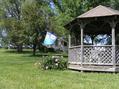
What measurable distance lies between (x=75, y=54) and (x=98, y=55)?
74.1 inches

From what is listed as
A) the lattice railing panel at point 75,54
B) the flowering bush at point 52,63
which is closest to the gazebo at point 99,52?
the lattice railing panel at point 75,54

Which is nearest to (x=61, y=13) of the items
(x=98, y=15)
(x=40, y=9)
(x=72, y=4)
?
(x=72, y=4)

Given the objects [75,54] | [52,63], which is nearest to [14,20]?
[52,63]

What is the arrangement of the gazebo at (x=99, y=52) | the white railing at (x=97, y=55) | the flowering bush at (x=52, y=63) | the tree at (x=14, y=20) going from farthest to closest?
the tree at (x=14, y=20), the flowering bush at (x=52, y=63), the white railing at (x=97, y=55), the gazebo at (x=99, y=52)

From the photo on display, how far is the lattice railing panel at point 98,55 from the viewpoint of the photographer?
60.4ft

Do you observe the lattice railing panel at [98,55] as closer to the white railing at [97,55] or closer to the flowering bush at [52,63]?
the white railing at [97,55]

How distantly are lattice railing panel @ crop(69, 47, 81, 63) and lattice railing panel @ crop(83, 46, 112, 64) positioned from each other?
2.23ft

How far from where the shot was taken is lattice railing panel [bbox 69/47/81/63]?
19781mm

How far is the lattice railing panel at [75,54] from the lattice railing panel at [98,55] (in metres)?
0.68

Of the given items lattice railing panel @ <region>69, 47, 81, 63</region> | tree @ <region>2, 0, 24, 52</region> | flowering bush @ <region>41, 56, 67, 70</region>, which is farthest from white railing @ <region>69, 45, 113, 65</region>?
tree @ <region>2, 0, 24, 52</region>

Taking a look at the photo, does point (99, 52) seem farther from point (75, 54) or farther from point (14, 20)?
point (14, 20)

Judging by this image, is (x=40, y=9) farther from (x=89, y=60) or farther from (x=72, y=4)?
(x=89, y=60)

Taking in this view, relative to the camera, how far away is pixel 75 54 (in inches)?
789

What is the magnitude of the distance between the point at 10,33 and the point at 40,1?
6.23 metres
